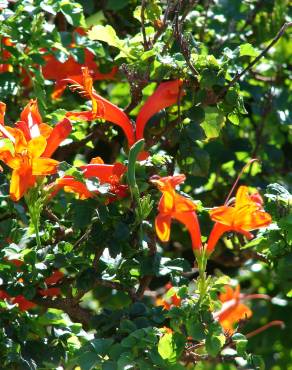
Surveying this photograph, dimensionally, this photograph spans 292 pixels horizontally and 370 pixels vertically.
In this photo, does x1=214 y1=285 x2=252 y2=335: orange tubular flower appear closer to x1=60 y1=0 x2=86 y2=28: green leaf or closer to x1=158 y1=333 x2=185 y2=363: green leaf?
x1=158 y1=333 x2=185 y2=363: green leaf

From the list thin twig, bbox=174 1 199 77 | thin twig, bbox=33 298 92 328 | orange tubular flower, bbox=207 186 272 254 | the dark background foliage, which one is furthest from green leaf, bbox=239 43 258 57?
thin twig, bbox=33 298 92 328

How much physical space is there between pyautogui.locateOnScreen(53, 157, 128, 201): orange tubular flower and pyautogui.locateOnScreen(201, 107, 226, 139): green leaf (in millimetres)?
376

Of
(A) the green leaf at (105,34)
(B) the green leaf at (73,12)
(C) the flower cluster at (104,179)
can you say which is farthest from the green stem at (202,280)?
(B) the green leaf at (73,12)

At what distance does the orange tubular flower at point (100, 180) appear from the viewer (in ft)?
6.30

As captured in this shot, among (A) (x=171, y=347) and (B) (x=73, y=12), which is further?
(B) (x=73, y=12)

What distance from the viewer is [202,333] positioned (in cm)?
177

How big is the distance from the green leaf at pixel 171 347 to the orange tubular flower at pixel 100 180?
32 centimetres

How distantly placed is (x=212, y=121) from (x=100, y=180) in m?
0.43

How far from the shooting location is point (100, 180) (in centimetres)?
196

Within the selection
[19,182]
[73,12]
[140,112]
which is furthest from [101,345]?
[73,12]

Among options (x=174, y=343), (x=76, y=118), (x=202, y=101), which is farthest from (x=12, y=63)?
(x=174, y=343)

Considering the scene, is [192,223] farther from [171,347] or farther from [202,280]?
[171,347]

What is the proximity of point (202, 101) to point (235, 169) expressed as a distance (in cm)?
102

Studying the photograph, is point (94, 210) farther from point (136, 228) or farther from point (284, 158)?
point (284, 158)
